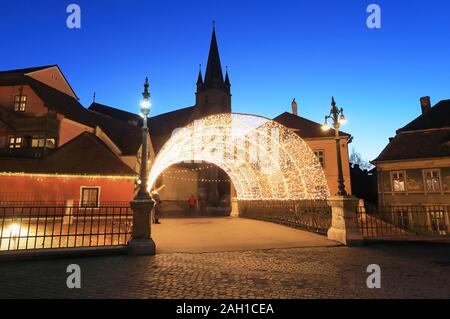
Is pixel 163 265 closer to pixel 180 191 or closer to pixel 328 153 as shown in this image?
pixel 328 153

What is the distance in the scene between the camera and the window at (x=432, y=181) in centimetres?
2258

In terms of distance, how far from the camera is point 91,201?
20781mm

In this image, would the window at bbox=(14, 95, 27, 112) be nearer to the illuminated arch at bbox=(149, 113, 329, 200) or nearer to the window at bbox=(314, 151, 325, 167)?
the illuminated arch at bbox=(149, 113, 329, 200)

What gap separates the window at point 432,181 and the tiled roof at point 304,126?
23.8 feet

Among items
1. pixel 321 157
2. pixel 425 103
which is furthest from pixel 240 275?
pixel 425 103

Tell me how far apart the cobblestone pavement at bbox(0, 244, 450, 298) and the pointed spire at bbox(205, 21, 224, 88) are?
5517 cm

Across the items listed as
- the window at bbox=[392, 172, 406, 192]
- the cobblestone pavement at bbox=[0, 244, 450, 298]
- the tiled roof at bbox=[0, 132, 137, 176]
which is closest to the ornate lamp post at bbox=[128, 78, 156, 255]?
the cobblestone pavement at bbox=[0, 244, 450, 298]

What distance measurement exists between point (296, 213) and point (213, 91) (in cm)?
4816

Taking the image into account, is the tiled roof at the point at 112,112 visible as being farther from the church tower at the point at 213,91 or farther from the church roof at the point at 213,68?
the church roof at the point at 213,68

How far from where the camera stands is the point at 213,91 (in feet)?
193

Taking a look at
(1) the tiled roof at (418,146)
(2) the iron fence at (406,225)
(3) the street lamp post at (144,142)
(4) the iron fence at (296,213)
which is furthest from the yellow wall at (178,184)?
(3) the street lamp post at (144,142)
